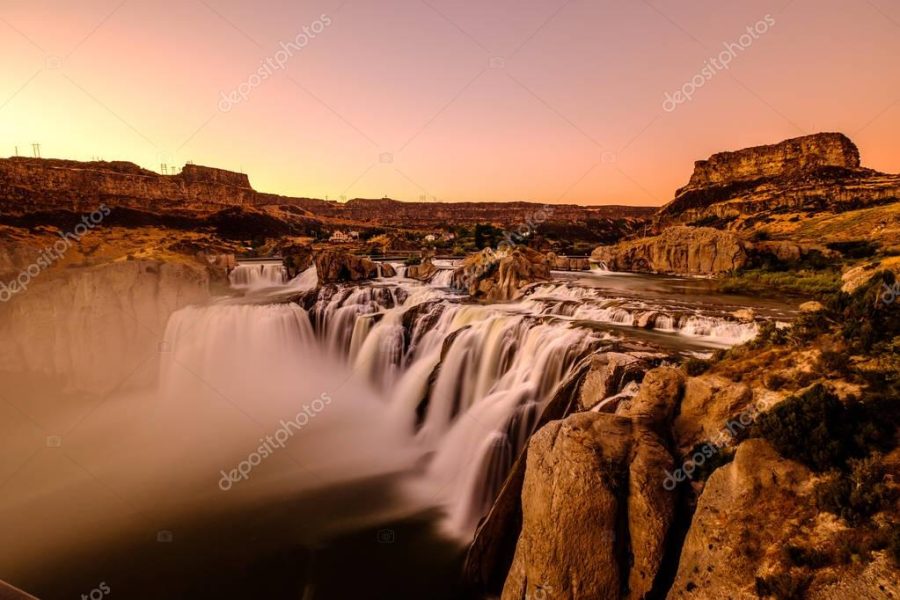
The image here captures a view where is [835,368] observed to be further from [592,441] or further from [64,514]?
[64,514]

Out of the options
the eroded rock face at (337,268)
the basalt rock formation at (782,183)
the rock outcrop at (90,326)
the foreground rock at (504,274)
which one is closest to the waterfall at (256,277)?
the eroded rock face at (337,268)

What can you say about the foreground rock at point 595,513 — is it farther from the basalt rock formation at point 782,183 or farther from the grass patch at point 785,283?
the basalt rock formation at point 782,183

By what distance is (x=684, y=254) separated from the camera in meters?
47.3

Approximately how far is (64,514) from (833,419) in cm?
2008

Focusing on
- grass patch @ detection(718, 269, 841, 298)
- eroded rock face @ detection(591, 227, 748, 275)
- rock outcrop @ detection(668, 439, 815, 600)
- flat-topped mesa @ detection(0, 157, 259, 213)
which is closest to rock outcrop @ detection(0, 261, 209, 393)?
rock outcrop @ detection(668, 439, 815, 600)

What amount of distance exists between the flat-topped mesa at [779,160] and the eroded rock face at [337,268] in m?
118

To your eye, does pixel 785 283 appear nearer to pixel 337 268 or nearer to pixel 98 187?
pixel 337 268

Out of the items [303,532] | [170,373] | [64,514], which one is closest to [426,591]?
[303,532]

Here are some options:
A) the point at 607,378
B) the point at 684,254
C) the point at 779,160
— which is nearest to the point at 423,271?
the point at 684,254

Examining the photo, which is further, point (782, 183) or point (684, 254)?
point (782, 183)

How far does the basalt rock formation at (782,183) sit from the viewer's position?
74438mm

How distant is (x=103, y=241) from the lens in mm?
30438

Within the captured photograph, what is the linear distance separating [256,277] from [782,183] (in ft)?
374

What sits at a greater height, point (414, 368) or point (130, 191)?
point (130, 191)
